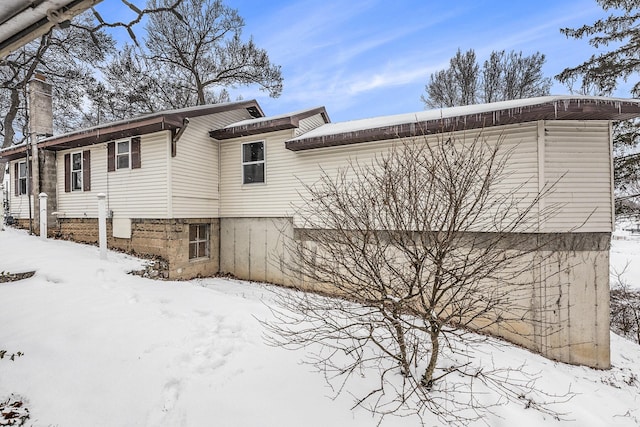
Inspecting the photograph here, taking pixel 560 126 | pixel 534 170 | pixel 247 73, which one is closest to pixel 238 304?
pixel 534 170

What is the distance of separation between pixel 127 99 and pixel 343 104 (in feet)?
46.6

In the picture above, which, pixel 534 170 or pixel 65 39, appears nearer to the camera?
pixel 534 170

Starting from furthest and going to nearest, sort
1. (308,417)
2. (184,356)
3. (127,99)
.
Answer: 1. (127,99)
2. (184,356)
3. (308,417)

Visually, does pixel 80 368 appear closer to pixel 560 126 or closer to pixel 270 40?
pixel 560 126

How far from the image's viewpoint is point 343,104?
22766 millimetres

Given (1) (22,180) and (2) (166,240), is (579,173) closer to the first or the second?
(2) (166,240)

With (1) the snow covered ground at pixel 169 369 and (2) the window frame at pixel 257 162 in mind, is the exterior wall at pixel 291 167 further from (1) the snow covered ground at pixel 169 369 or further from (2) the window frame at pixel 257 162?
(1) the snow covered ground at pixel 169 369

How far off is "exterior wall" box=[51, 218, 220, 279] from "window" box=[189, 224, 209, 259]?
0.58 ft

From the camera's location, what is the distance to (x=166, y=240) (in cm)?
902

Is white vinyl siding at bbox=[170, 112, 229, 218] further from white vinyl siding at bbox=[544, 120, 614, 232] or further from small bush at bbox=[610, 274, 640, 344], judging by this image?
small bush at bbox=[610, 274, 640, 344]

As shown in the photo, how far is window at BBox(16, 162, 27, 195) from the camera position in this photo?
12.1 meters

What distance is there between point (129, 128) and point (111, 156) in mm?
1827

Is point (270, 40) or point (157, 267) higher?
point (270, 40)

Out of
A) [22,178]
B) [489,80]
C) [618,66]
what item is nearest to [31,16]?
[22,178]
